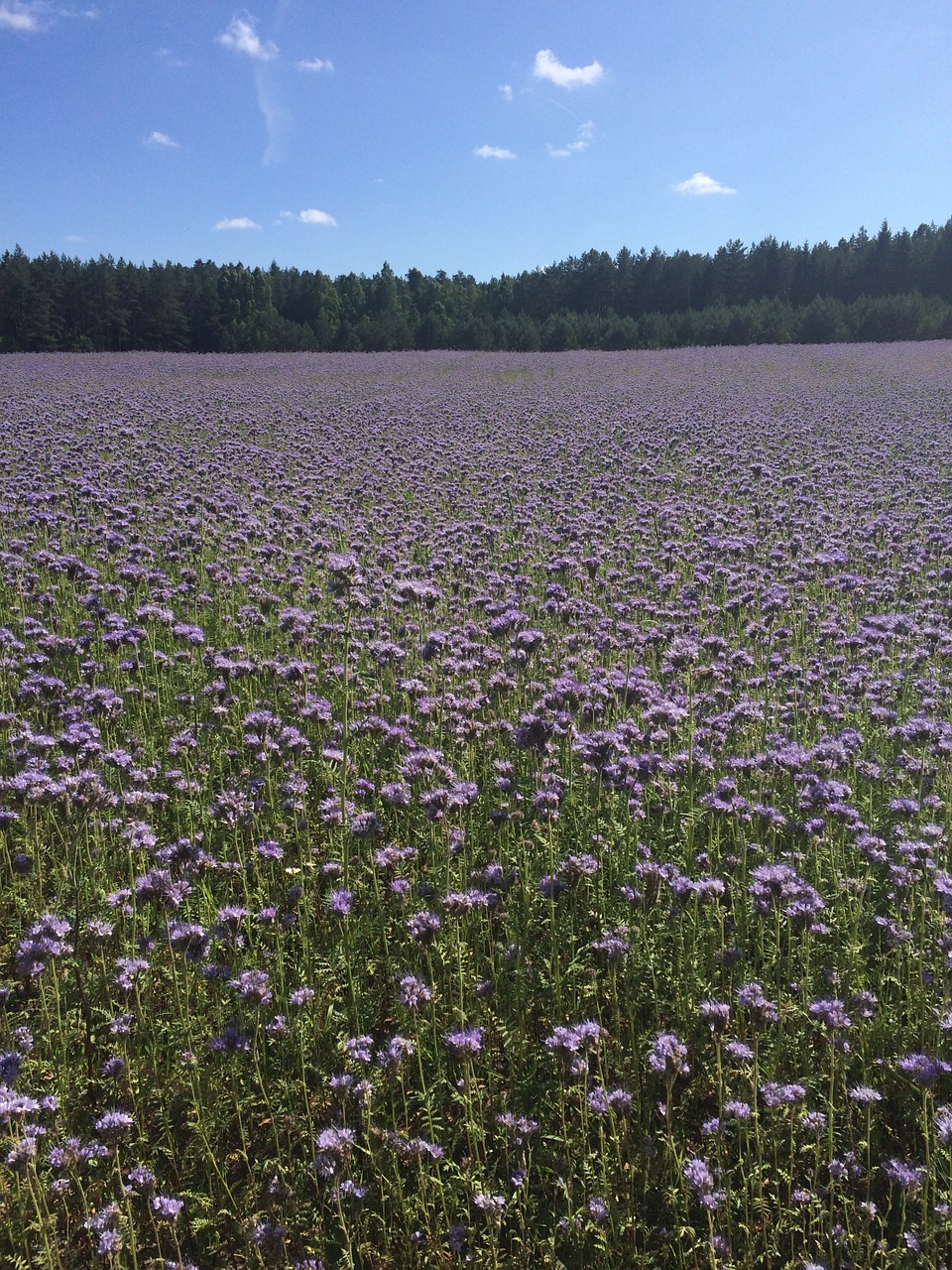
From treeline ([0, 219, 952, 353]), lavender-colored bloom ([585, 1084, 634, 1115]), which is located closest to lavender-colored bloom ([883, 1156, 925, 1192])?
lavender-colored bloom ([585, 1084, 634, 1115])

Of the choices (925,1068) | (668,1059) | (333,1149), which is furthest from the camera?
(925,1068)

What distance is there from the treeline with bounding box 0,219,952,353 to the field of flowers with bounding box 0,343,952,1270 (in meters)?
45.0

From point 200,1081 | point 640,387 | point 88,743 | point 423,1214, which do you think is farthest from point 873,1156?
point 640,387

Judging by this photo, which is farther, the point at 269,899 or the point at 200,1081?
the point at 269,899

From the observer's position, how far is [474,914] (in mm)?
3574

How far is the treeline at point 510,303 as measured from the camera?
48344 millimetres

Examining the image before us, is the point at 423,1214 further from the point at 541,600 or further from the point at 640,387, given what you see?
the point at 640,387

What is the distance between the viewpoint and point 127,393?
2006 centimetres

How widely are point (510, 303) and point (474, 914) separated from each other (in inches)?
2595

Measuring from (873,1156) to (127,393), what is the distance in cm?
2168

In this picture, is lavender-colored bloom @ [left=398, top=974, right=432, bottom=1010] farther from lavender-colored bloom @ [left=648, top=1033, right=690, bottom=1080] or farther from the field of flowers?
lavender-colored bloom @ [left=648, top=1033, right=690, bottom=1080]

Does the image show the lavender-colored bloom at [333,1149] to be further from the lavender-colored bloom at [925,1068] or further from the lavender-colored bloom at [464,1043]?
the lavender-colored bloom at [925,1068]

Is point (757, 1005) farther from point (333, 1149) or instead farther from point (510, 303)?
point (510, 303)

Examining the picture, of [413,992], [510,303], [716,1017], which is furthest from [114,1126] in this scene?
[510,303]
